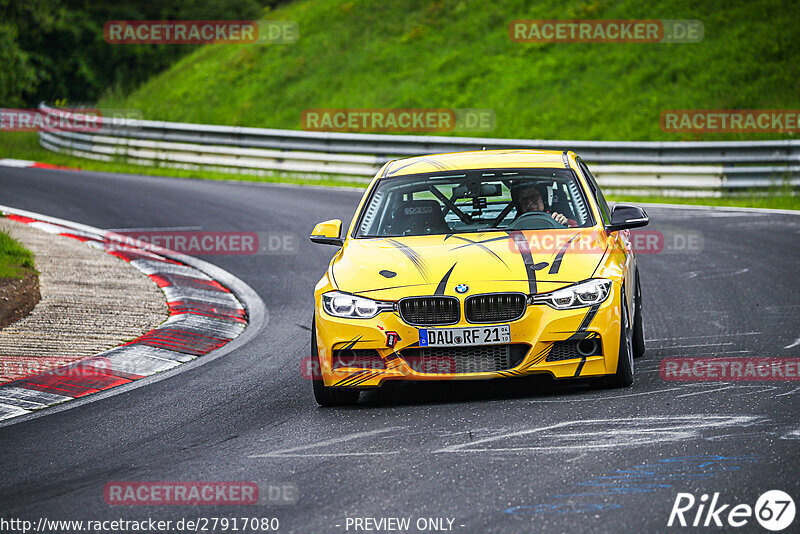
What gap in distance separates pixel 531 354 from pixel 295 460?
1.74 metres

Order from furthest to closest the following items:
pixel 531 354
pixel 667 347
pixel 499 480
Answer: pixel 667 347 → pixel 531 354 → pixel 499 480

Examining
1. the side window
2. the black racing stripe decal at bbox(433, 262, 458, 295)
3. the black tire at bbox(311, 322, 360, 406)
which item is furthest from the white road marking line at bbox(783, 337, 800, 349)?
the black tire at bbox(311, 322, 360, 406)

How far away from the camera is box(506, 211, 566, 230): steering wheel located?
7.93 meters

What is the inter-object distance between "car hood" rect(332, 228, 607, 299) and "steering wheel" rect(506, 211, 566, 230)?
0.45 ft

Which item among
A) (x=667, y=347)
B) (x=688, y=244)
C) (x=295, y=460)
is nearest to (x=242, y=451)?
(x=295, y=460)

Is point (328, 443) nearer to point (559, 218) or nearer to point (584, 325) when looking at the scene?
point (584, 325)

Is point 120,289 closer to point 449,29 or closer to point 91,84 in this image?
point 449,29

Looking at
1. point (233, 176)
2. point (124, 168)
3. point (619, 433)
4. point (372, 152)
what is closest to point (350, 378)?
point (619, 433)

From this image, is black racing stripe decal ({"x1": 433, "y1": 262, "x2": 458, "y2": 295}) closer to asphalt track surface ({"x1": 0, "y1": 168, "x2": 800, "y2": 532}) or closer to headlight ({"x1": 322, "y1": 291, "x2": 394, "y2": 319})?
headlight ({"x1": 322, "y1": 291, "x2": 394, "y2": 319})

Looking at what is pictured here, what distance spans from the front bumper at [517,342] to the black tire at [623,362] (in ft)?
0.18

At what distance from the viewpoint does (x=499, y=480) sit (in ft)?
17.1

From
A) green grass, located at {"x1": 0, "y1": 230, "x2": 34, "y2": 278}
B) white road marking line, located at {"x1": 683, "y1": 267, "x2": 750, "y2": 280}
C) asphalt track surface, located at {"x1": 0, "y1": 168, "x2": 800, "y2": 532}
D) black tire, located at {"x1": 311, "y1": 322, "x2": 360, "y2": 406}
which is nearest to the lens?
asphalt track surface, located at {"x1": 0, "y1": 168, "x2": 800, "y2": 532}

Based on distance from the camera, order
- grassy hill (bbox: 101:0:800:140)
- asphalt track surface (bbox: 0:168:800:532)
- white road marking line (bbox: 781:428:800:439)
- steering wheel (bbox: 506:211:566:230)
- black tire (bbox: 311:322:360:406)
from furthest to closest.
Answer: grassy hill (bbox: 101:0:800:140), steering wheel (bbox: 506:211:566:230), black tire (bbox: 311:322:360:406), white road marking line (bbox: 781:428:800:439), asphalt track surface (bbox: 0:168:800:532)

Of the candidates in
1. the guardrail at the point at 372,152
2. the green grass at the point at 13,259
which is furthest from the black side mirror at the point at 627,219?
the guardrail at the point at 372,152
